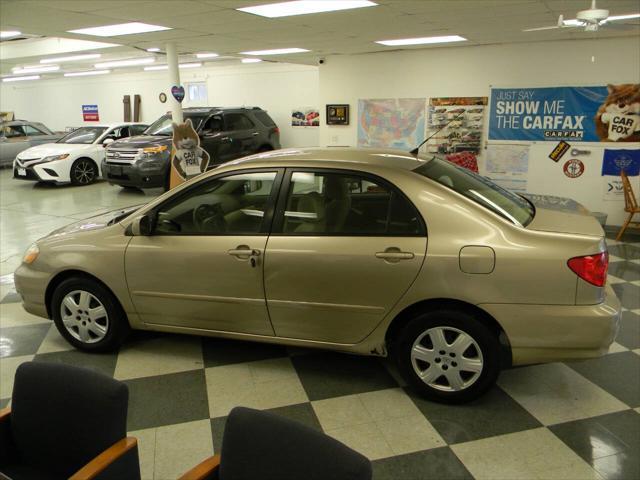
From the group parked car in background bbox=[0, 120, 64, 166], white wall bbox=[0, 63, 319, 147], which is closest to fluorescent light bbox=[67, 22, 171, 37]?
white wall bbox=[0, 63, 319, 147]

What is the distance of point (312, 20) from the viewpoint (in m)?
5.34

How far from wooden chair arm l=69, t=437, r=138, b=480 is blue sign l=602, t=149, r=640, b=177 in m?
7.06

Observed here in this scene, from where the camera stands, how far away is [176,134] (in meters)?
6.91

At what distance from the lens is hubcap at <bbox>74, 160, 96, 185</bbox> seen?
10758 mm

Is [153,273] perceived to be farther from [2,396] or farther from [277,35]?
[277,35]

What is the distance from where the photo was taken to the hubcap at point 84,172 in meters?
10.8

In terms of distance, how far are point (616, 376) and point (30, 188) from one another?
37.3 ft

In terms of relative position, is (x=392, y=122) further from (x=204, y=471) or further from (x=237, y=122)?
(x=204, y=471)

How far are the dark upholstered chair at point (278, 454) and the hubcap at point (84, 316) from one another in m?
2.21

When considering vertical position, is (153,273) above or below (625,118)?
below

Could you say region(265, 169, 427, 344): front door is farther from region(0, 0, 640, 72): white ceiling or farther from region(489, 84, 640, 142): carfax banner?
region(489, 84, 640, 142): carfax banner

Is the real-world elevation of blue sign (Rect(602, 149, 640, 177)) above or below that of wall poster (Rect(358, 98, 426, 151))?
below

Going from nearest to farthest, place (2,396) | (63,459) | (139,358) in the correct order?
(63,459), (2,396), (139,358)

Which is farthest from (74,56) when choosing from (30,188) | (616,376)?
(616,376)
